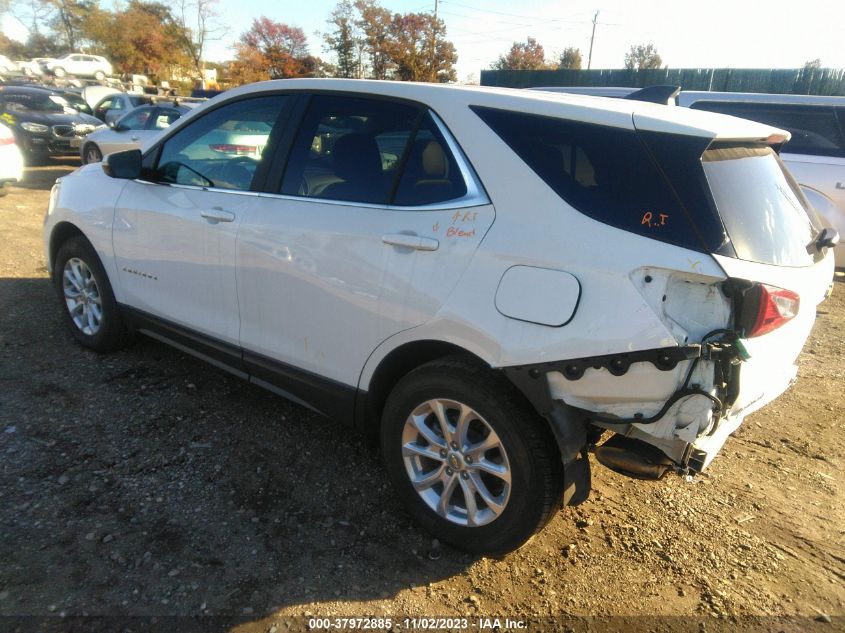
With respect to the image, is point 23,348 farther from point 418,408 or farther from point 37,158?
point 37,158

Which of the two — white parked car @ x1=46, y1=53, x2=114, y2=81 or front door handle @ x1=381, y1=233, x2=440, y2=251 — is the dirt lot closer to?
front door handle @ x1=381, y1=233, x2=440, y2=251

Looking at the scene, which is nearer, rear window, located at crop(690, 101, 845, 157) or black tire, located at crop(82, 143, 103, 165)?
rear window, located at crop(690, 101, 845, 157)

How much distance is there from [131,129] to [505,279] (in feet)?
37.5

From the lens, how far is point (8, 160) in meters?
9.07

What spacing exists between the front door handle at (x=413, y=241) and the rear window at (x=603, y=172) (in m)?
0.49

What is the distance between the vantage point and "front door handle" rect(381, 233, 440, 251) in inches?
98.5

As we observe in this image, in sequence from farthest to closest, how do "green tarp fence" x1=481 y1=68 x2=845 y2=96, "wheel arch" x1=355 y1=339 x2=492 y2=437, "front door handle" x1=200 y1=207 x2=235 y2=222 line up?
"green tarp fence" x1=481 y1=68 x2=845 y2=96
"front door handle" x1=200 y1=207 x2=235 y2=222
"wheel arch" x1=355 y1=339 x2=492 y2=437

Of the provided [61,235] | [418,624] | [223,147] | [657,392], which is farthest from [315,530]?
[61,235]

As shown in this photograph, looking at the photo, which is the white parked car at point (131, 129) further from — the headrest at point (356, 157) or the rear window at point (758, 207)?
the rear window at point (758, 207)

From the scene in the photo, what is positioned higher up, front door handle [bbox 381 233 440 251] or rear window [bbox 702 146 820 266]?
rear window [bbox 702 146 820 266]

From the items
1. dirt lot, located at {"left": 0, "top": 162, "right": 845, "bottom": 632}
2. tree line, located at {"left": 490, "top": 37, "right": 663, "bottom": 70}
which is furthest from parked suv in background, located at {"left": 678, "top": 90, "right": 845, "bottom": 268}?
tree line, located at {"left": 490, "top": 37, "right": 663, "bottom": 70}

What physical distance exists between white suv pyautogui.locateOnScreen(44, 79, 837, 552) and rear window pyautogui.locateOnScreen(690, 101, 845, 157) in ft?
17.0

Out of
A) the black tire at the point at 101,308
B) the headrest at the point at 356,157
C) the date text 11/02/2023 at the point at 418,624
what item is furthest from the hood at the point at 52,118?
the date text 11/02/2023 at the point at 418,624

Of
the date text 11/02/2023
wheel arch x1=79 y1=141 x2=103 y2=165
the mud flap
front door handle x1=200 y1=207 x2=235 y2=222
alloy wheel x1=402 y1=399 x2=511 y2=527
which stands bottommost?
the date text 11/02/2023
